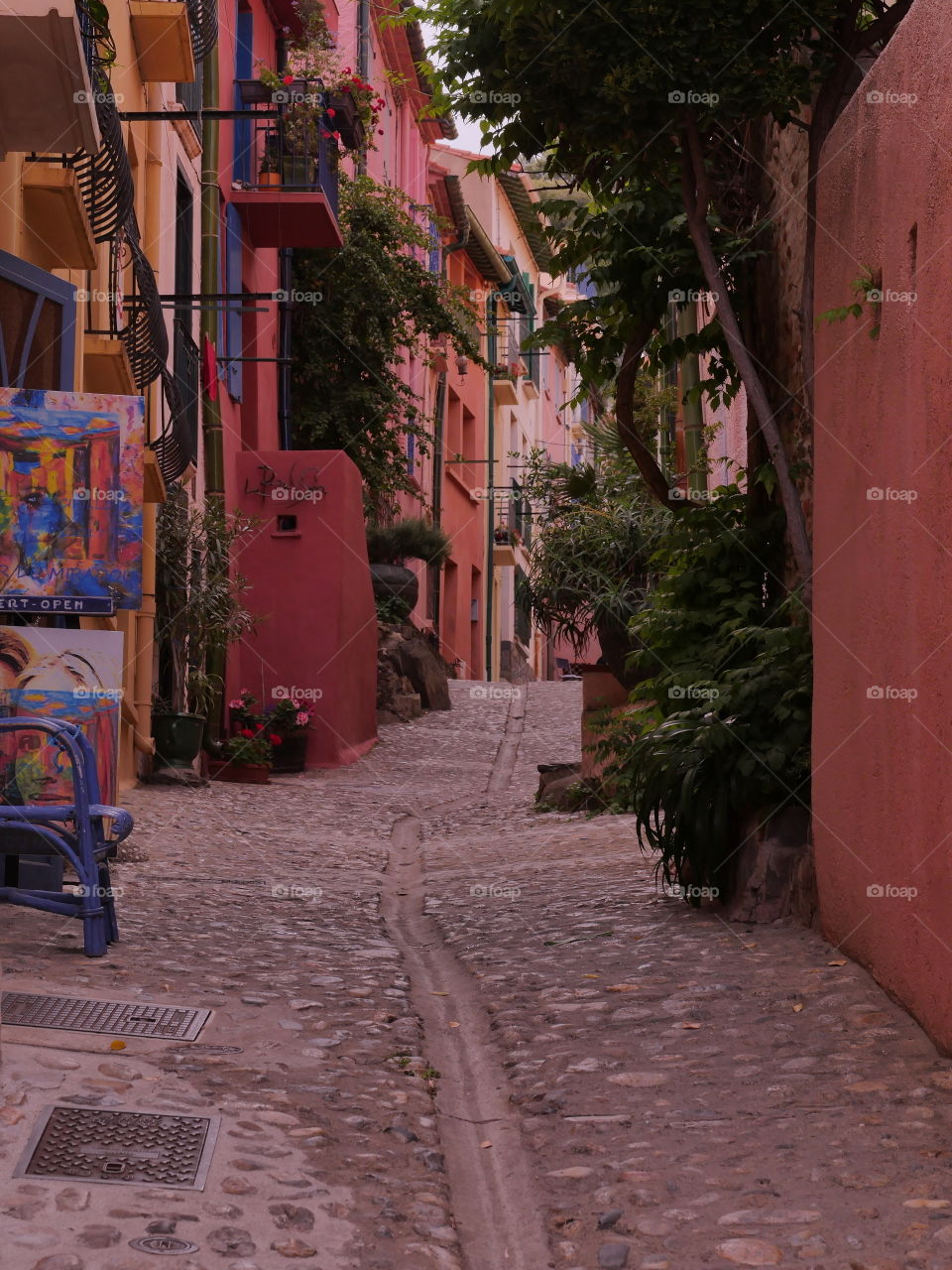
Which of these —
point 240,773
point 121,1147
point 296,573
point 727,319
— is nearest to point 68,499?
point 727,319

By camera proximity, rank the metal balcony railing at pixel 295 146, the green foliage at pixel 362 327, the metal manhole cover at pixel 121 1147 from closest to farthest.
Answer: the metal manhole cover at pixel 121 1147
the metal balcony railing at pixel 295 146
the green foliage at pixel 362 327

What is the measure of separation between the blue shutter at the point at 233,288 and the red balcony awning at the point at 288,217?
7.9 inches

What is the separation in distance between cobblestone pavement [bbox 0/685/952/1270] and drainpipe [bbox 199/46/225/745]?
772 centimetres

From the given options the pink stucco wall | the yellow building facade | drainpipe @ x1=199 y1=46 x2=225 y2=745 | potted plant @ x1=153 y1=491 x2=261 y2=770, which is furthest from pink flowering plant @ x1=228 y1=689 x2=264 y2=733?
the pink stucco wall

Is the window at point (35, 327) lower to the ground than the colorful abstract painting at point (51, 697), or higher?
higher

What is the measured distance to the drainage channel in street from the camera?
11.8ft

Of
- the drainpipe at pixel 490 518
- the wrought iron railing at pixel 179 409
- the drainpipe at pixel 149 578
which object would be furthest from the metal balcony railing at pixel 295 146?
the drainpipe at pixel 490 518

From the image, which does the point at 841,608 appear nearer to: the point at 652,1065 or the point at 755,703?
the point at 755,703

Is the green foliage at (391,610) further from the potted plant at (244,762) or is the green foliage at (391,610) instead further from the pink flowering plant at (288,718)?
the potted plant at (244,762)

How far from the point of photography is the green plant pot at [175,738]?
42.8 feet

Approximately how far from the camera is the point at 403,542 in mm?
21719

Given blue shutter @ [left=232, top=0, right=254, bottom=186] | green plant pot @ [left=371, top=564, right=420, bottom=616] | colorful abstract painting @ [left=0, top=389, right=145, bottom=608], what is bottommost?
green plant pot @ [left=371, top=564, right=420, bottom=616]

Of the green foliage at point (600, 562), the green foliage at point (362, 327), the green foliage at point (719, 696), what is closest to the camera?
the green foliage at point (719, 696)

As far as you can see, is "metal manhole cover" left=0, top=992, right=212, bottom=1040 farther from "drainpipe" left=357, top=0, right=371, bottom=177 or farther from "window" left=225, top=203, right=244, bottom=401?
"drainpipe" left=357, top=0, right=371, bottom=177
